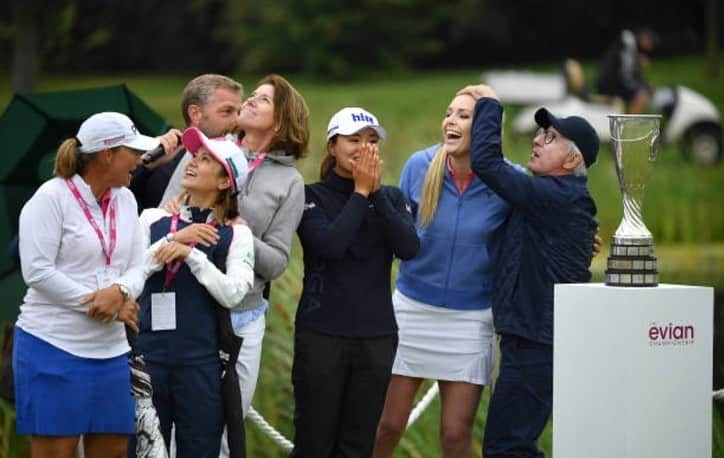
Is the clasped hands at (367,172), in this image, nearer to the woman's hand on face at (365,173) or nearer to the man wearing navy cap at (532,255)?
the woman's hand on face at (365,173)

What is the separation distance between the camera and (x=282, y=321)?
729 cm

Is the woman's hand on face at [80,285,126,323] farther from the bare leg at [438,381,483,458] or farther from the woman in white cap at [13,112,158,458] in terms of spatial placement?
the bare leg at [438,381,483,458]

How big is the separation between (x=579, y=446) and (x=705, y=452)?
17.5 inches

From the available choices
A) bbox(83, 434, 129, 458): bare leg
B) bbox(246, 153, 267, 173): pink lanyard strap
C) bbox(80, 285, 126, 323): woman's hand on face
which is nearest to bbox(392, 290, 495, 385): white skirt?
bbox(246, 153, 267, 173): pink lanyard strap

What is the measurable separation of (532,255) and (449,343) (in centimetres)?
48

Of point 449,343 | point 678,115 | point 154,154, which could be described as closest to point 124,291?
point 154,154

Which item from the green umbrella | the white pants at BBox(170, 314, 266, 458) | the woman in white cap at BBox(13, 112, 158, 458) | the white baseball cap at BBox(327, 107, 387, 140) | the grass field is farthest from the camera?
the grass field

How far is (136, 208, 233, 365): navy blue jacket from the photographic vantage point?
5.31 metres

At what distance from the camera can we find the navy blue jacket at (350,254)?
559 centimetres

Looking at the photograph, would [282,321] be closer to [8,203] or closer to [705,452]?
[8,203]

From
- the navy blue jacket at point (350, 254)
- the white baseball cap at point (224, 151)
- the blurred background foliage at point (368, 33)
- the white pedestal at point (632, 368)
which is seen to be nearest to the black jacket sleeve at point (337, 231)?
the navy blue jacket at point (350, 254)

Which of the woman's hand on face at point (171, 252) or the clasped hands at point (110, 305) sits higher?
the woman's hand on face at point (171, 252)

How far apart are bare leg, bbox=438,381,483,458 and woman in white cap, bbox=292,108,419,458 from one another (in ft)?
1.20

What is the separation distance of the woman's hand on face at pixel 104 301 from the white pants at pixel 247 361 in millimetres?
582
